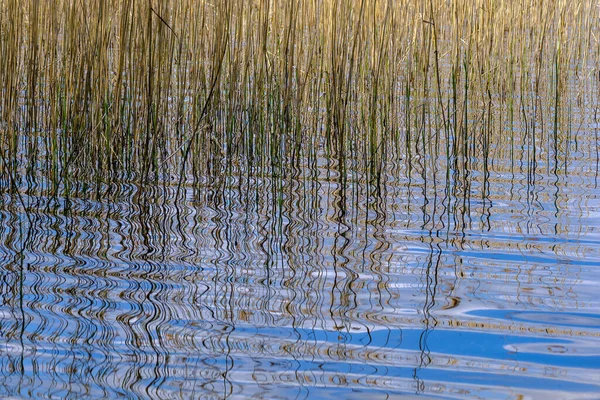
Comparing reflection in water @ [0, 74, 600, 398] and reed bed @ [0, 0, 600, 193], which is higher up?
reed bed @ [0, 0, 600, 193]

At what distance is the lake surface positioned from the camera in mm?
1336

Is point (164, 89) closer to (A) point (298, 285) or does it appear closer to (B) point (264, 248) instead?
(B) point (264, 248)

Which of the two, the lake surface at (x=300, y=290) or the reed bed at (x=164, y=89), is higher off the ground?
the reed bed at (x=164, y=89)

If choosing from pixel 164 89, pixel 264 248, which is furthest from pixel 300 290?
pixel 164 89

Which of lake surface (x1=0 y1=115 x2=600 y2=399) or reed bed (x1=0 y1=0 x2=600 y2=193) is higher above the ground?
reed bed (x1=0 y1=0 x2=600 y2=193)

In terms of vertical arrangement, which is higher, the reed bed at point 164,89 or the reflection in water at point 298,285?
the reed bed at point 164,89

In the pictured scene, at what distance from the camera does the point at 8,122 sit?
2.41 m

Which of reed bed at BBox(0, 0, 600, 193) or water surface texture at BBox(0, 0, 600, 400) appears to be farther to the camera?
reed bed at BBox(0, 0, 600, 193)

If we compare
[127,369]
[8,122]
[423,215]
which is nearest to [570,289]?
→ [423,215]

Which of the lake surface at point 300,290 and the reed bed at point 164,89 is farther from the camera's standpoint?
the reed bed at point 164,89

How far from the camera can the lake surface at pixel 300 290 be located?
1.34 meters

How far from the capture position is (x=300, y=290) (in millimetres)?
1723

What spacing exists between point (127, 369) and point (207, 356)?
0.44 feet

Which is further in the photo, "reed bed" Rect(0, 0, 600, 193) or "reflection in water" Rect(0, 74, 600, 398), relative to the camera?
"reed bed" Rect(0, 0, 600, 193)
